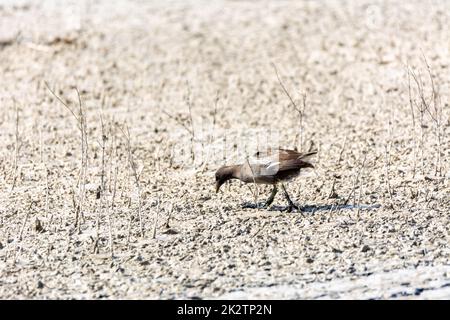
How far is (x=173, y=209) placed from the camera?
25.4ft

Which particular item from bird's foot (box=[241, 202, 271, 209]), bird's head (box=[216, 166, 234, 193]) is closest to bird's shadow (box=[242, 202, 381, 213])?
bird's foot (box=[241, 202, 271, 209])

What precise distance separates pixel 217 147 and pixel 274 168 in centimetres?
219

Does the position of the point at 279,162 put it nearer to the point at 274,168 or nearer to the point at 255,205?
the point at 274,168

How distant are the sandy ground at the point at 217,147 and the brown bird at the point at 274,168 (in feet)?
0.73

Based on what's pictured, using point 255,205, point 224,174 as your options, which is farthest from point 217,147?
point 255,205

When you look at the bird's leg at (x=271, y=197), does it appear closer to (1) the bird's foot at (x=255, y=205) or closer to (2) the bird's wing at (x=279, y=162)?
(1) the bird's foot at (x=255, y=205)

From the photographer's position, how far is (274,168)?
7.59 meters

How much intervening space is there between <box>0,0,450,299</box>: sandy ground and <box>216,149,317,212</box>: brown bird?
0.22m

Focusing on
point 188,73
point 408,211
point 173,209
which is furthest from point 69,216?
point 188,73

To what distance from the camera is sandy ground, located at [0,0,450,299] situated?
6.41 metres

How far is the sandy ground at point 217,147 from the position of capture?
6.41 m

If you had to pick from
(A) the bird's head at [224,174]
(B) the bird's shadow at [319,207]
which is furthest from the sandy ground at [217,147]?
(A) the bird's head at [224,174]

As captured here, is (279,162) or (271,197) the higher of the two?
(279,162)
